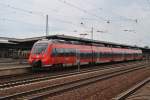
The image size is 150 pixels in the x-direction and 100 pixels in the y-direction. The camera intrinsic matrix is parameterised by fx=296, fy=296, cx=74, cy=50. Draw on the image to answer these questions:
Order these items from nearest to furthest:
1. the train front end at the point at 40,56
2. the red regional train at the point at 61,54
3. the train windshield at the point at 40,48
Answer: the train front end at the point at 40,56, the red regional train at the point at 61,54, the train windshield at the point at 40,48

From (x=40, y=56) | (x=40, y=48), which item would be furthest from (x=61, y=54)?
(x=40, y=56)

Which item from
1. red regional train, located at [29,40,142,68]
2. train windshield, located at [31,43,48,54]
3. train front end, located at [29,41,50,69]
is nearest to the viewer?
train front end, located at [29,41,50,69]

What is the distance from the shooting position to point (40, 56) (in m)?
27.1

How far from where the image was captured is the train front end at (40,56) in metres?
26.8

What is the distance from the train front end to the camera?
1053 inches

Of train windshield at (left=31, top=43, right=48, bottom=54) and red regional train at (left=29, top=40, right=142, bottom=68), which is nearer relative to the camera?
red regional train at (left=29, top=40, right=142, bottom=68)

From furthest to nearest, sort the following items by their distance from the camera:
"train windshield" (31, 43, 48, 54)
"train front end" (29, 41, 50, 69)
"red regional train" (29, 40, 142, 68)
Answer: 1. "train windshield" (31, 43, 48, 54)
2. "red regional train" (29, 40, 142, 68)
3. "train front end" (29, 41, 50, 69)

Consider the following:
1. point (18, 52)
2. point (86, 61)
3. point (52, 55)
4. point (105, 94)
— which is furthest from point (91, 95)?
point (18, 52)

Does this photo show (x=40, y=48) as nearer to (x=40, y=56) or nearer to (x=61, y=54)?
(x=40, y=56)

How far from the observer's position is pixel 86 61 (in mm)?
36125

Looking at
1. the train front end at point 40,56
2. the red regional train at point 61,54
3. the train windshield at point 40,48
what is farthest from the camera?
the train windshield at point 40,48

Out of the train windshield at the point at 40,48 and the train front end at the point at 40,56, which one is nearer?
the train front end at the point at 40,56

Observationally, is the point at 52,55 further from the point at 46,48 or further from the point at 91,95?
the point at 91,95

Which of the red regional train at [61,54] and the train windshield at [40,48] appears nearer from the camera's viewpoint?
the red regional train at [61,54]
